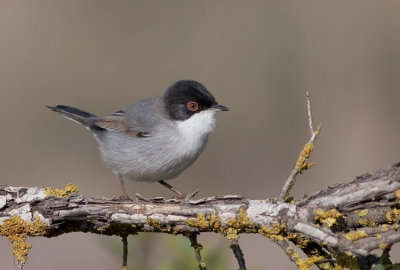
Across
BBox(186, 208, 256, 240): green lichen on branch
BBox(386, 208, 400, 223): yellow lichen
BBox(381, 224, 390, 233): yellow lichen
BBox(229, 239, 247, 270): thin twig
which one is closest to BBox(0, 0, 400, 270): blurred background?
BBox(186, 208, 256, 240): green lichen on branch

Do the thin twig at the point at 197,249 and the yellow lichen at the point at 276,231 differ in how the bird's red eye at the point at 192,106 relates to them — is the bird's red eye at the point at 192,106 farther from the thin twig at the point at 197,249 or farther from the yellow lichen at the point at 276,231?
the yellow lichen at the point at 276,231

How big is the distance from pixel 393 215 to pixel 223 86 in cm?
691

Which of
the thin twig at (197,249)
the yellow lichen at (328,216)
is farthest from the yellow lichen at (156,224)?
the yellow lichen at (328,216)

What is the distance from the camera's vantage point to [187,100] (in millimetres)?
5777

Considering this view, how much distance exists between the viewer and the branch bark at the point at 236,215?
135 inches

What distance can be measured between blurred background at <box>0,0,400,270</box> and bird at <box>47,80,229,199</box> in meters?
2.74

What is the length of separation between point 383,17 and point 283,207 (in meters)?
7.18

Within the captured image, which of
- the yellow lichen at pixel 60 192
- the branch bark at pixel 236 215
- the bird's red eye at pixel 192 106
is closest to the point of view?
the branch bark at pixel 236 215

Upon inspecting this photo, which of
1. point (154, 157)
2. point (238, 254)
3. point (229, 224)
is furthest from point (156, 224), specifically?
point (154, 157)

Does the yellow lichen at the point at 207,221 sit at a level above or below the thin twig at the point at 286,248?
above

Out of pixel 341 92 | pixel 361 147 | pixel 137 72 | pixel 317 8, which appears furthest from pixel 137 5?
pixel 361 147

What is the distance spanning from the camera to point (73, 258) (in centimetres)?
830

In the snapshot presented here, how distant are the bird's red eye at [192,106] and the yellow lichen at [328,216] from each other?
2.49 metres

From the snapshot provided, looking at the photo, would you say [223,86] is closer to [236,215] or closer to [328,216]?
[236,215]
